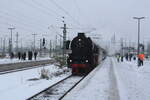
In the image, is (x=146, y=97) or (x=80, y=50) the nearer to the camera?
(x=146, y=97)

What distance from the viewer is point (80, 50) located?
24141 mm

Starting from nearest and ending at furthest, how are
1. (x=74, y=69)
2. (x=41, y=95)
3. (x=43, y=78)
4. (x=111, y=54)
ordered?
(x=41, y=95), (x=43, y=78), (x=74, y=69), (x=111, y=54)

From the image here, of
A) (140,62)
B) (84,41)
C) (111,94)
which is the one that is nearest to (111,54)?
(140,62)

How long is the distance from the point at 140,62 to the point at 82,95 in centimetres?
2489

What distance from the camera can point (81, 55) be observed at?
23.8 m

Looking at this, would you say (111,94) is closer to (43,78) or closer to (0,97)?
(0,97)

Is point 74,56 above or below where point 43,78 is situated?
above

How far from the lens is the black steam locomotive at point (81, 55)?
2325cm

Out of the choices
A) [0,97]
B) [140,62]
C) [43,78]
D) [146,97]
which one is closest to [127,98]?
[146,97]

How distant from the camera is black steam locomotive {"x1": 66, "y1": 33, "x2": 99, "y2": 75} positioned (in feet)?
76.3

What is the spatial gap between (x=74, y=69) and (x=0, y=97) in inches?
492

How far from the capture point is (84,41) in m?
24.4

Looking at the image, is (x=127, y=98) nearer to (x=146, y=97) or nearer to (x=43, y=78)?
(x=146, y=97)

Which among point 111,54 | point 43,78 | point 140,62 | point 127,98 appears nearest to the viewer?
point 127,98
